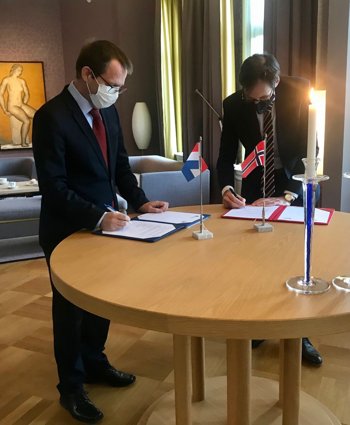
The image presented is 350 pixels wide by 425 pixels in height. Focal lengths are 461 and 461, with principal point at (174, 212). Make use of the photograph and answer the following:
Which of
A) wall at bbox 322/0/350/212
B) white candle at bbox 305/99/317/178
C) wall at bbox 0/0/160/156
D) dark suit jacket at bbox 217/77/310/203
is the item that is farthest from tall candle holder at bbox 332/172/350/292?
wall at bbox 0/0/160/156

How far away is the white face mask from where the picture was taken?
65.9 inches

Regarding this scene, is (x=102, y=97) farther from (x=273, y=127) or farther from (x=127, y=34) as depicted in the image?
(x=127, y=34)

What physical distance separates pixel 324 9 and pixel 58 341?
9.18 feet

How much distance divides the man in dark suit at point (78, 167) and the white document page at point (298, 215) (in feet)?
1.60

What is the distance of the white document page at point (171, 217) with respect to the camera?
1.71 m

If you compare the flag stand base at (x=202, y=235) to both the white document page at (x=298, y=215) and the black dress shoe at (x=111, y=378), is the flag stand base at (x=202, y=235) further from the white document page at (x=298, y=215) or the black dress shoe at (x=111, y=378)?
the black dress shoe at (x=111, y=378)

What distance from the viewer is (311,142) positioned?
993 millimetres

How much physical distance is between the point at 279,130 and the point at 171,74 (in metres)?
3.83

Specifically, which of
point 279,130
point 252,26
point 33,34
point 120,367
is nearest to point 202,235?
point 279,130

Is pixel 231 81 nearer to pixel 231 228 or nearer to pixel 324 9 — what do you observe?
pixel 324 9

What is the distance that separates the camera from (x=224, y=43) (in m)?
4.53

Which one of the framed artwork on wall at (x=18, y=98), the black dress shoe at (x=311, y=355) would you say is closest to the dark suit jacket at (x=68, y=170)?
the black dress shoe at (x=311, y=355)

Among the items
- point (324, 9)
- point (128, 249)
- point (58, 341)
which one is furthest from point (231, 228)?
point (324, 9)

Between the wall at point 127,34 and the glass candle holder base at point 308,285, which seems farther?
the wall at point 127,34
